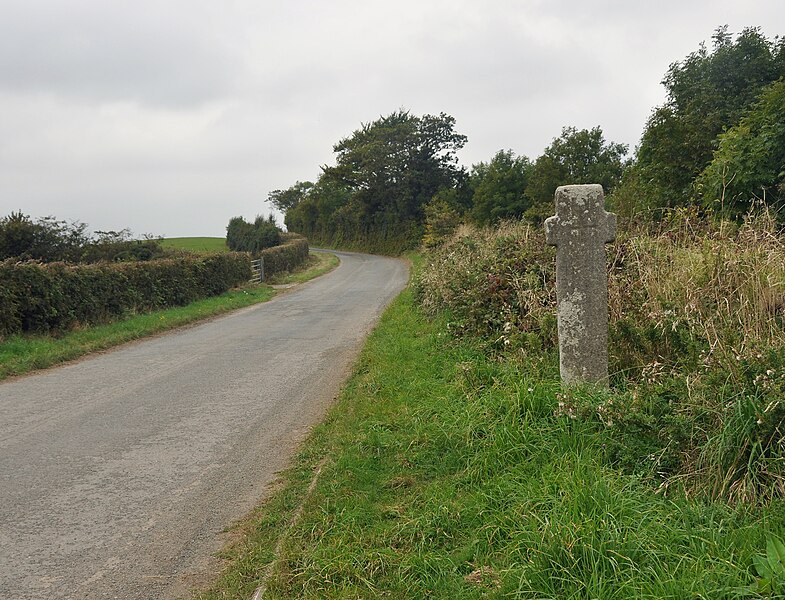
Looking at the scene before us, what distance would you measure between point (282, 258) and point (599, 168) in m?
19.1

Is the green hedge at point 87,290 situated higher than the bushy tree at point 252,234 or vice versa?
the bushy tree at point 252,234

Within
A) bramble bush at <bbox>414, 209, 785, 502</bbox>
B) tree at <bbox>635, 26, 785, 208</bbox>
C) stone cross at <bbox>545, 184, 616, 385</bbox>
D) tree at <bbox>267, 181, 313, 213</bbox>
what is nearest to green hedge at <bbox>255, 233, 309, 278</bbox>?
tree at <bbox>635, 26, 785, 208</bbox>

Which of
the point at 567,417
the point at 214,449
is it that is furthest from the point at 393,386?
the point at 567,417

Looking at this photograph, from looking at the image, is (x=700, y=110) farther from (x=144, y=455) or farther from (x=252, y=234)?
(x=252, y=234)

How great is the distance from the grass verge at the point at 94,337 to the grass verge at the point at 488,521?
7240 mm

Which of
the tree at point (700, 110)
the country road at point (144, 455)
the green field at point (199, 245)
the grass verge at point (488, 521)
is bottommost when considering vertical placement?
the country road at point (144, 455)

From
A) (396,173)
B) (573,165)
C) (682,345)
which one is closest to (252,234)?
(396,173)

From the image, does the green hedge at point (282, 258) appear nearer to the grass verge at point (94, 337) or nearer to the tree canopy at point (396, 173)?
the grass verge at point (94, 337)

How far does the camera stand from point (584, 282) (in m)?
5.22

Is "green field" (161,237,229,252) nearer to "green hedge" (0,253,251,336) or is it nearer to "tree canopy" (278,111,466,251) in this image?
"tree canopy" (278,111,466,251)

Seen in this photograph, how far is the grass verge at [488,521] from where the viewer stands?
2.92 metres

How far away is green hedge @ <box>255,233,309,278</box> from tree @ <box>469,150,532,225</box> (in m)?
12.0

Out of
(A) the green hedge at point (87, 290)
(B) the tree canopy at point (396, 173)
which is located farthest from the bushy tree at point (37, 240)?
(B) the tree canopy at point (396, 173)

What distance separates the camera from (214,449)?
20.2ft
